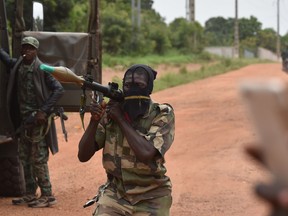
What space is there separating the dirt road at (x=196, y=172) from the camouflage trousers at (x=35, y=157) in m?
0.30

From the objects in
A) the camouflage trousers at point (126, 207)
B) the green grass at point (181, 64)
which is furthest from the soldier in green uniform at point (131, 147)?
the green grass at point (181, 64)

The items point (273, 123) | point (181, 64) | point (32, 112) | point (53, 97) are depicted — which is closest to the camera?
point (273, 123)

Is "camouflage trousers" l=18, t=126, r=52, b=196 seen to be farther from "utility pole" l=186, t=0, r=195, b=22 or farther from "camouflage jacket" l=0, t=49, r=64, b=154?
"utility pole" l=186, t=0, r=195, b=22

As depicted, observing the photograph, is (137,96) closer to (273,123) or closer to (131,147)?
(131,147)

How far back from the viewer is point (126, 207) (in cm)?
423

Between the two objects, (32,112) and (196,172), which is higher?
(32,112)

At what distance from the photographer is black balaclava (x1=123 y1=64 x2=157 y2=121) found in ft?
13.8

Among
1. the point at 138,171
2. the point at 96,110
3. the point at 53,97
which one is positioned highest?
the point at 96,110

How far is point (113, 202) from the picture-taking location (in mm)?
4254

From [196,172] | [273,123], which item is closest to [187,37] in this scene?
[196,172]

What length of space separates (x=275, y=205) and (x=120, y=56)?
37.4 m

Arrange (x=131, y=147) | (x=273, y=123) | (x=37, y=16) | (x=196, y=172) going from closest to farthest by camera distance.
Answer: (x=273, y=123) < (x=131, y=147) < (x=37, y=16) < (x=196, y=172)

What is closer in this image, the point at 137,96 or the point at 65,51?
the point at 137,96

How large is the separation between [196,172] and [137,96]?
229 inches
